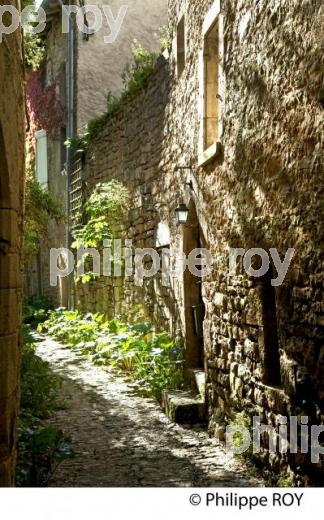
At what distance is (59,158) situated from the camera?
45.9 ft

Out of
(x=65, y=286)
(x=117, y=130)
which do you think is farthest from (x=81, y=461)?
(x=65, y=286)

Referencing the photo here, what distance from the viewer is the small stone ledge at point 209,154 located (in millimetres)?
5531

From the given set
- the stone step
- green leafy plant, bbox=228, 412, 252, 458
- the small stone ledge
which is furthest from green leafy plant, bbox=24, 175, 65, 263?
green leafy plant, bbox=228, 412, 252, 458

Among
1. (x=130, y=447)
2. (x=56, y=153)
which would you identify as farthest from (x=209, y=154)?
(x=56, y=153)

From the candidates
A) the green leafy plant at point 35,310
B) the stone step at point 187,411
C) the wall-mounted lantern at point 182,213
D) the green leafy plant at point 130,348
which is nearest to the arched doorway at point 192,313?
the green leafy plant at point 130,348

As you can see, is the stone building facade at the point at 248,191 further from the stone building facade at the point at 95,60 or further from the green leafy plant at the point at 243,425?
the stone building facade at the point at 95,60

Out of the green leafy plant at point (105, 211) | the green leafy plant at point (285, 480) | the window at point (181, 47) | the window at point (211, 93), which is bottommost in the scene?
the green leafy plant at point (285, 480)

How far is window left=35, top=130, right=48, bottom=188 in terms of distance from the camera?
14625 mm

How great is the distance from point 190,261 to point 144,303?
2188mm

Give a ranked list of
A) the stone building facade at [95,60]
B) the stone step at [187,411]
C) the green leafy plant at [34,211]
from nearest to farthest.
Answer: the stone step at [187,411], the green leafy plant at [34,211], the stone building facade at [95,60]

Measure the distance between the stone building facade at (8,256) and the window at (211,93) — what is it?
3.18m

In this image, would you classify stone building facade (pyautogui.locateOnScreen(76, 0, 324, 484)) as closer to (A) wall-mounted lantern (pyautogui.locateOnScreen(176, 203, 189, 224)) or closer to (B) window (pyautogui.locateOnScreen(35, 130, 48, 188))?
(A) wall-mounted lantern (pyautogui.locateOnScreen(176, 203, 189, 224))

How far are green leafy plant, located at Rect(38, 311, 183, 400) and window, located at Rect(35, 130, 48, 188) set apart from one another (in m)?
4.17

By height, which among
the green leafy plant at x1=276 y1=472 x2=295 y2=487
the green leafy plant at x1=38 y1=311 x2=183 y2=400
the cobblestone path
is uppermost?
the green leafy plant at x1=38 y1=311 x2=183 y2=400
